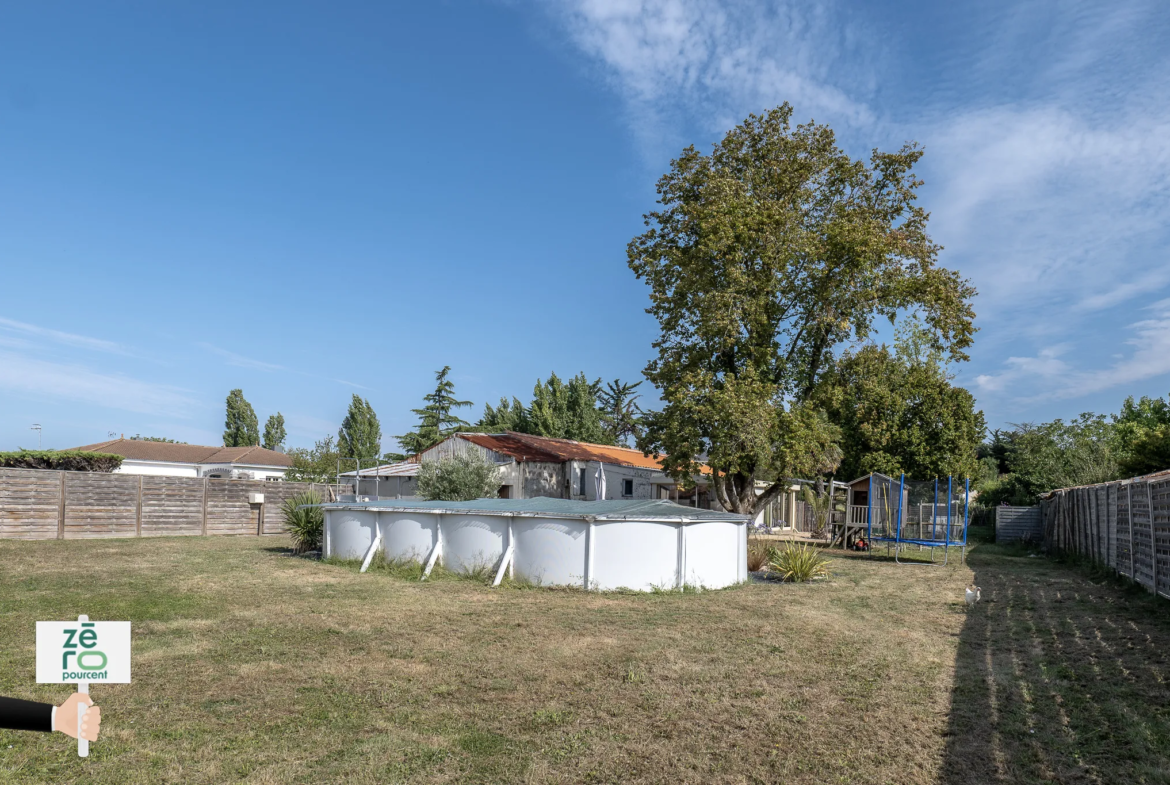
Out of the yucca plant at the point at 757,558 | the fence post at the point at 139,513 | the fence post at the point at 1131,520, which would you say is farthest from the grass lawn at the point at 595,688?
the fence post at the point at 139,513

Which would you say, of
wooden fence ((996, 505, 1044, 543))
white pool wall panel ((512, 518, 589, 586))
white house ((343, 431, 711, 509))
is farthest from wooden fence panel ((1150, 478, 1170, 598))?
wooden fence ((996, 505, 1044, 543))

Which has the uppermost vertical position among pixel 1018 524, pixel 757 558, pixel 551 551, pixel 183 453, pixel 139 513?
pixel 183 453

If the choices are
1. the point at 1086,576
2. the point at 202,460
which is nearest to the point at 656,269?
the point at 1086,576

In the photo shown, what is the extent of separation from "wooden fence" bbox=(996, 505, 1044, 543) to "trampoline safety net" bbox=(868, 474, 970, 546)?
9728 millimetres

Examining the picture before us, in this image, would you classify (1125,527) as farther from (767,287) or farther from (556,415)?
(556,415)

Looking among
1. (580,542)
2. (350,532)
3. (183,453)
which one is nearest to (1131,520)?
(580,542)

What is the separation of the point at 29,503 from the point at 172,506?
397 cm

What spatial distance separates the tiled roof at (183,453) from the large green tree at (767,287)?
121ft

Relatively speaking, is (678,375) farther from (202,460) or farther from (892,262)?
(202,460)

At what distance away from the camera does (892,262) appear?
2431 cm

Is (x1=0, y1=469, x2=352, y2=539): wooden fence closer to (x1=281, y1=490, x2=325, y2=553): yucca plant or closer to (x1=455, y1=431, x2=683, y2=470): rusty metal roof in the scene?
(x1=281, y1=490, x2=325, y2=553): yucca plant

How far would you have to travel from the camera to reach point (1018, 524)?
1331 inches

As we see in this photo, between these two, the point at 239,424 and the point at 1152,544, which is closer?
the point at 1152,544

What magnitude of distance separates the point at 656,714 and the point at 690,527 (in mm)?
8050
